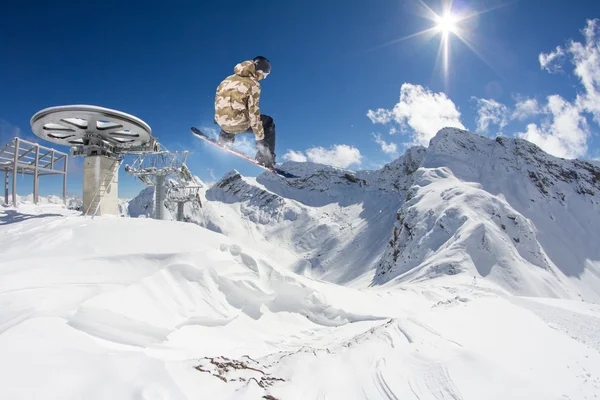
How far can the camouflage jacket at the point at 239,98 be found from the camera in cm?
423

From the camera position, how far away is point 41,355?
303 centimetres

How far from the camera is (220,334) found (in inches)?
221

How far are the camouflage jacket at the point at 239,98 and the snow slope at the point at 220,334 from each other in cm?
322

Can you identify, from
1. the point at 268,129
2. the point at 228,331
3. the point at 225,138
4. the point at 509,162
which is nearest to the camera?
the point at 268,129

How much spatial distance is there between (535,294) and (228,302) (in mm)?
28758

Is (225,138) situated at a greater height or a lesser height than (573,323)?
greater

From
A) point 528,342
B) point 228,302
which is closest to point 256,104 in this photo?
point 228,302

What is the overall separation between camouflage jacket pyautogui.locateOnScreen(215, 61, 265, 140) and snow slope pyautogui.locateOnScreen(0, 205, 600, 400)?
10.6ft

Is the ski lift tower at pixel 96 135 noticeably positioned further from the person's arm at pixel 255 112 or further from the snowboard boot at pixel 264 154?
the person's arm at pixel 255 112

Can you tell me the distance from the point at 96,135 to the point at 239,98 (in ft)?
46.8

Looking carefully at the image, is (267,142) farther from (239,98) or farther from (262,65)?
(262,65)

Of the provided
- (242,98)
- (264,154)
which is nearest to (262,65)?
(242,98)

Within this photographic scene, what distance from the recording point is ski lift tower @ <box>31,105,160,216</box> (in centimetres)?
1339

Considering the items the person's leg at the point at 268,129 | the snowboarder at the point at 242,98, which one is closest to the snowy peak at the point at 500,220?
the person's leg at the point at 268,129
